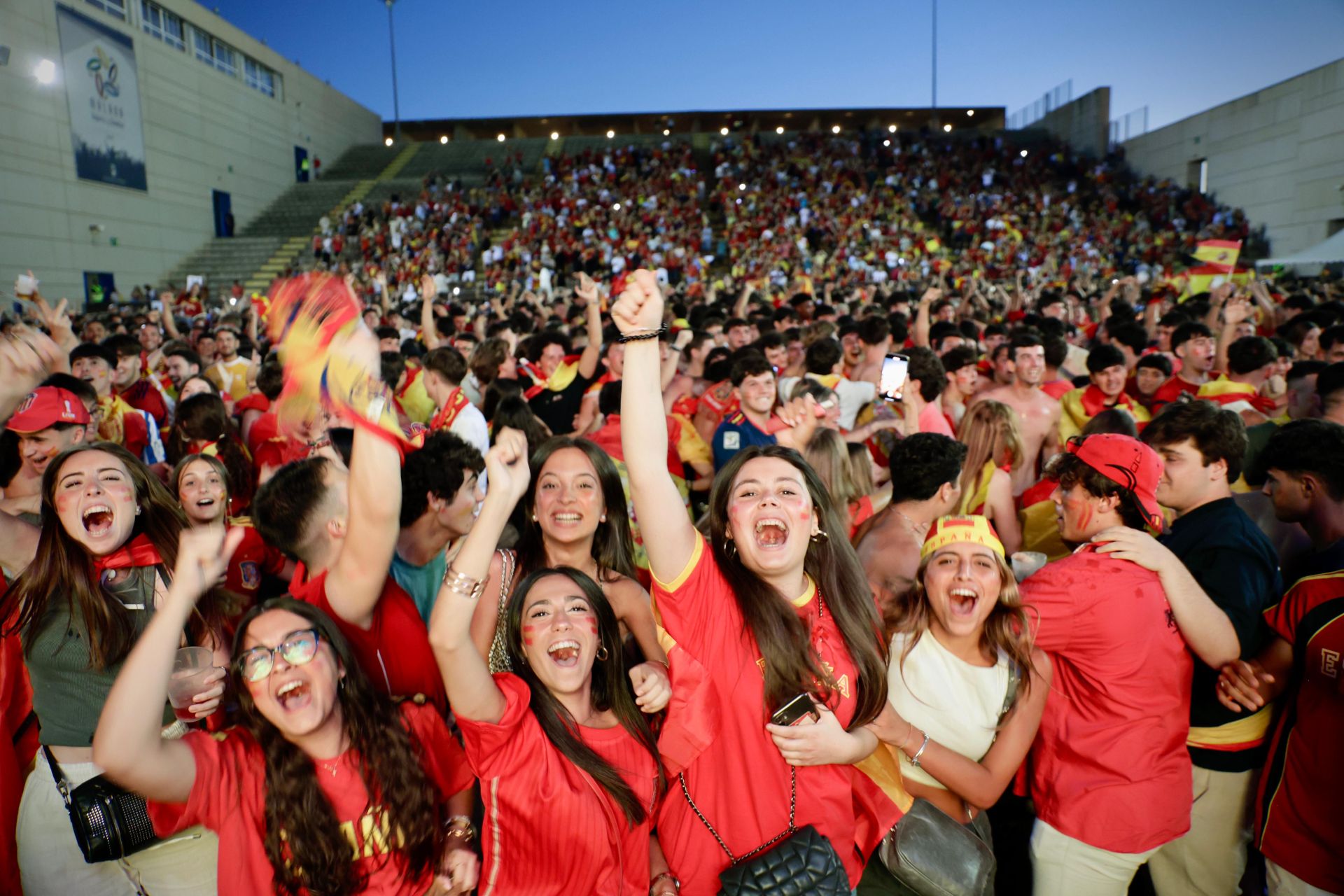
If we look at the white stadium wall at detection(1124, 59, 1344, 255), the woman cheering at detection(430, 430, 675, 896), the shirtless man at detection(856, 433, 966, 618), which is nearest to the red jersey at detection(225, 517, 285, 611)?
the woman cheering at detection(430, 430, 675, 896)

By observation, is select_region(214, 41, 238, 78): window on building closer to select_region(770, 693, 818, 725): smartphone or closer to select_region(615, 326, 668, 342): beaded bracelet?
select_region(615, 326, 668, 342): beaded bracelet

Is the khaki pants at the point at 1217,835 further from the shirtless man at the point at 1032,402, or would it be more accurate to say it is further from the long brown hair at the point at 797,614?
the shirtless man at the point at 1032,402

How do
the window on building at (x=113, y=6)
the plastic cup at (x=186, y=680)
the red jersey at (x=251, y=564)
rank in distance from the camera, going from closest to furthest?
the plastic cup at (x=186, y=680), the red jersey at (x=251, y=564), the window on building at (x=113, y=6)

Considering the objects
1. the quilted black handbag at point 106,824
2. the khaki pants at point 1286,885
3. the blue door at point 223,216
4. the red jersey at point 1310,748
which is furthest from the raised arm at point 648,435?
the blue door at point 223,216

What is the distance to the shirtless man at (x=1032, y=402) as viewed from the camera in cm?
544

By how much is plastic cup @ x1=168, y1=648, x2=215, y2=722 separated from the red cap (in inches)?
108

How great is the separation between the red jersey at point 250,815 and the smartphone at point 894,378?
9.62 feet

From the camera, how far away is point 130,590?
2.46 meters

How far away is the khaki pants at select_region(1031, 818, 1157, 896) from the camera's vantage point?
8.01ft

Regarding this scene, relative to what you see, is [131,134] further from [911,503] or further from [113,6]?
[911,503]

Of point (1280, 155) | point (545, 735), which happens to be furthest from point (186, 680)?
point (1280, 155)

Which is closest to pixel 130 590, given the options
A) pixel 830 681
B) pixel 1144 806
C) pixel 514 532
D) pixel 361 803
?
pixel 361 803

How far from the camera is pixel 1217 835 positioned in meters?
2.75

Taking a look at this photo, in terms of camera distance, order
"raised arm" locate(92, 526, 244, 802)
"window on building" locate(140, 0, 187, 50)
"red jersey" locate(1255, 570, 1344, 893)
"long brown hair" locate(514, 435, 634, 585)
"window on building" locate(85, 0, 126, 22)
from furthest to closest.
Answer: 1. "window on building" locate(140, 0, 187, 50)
2. "window on building" locate(85, 0, 126, 22)
3. "long brown hair" locate(514, 435, 634, 585)
4. "red jersey" locate(1255, 570, 1344, 893)
5. "raised arm" locate(92, 526, 244, 802)
